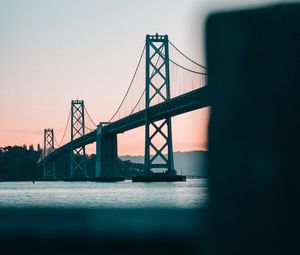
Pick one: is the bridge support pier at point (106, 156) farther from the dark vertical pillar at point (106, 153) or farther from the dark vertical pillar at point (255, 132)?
the dark vertical pillar at point (255, 132)

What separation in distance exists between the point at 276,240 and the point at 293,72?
0.92 feet

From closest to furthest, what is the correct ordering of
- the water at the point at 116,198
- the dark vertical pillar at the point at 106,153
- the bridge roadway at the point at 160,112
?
the water at the point at 116,198 < the bridge roadway at the point at 160,112 < the dark vertical pillar at the point at 106,153

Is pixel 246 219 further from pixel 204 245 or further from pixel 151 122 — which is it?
pixel 151 122

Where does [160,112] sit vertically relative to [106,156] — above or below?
above

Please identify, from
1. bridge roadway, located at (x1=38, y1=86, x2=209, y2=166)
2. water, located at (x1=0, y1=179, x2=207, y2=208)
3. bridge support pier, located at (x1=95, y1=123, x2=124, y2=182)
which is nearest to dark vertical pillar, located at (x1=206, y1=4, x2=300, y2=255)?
water, located at (x1=0, y1=179, x2=207, y2=208)

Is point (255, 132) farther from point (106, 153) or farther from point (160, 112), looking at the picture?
point (106, 153)

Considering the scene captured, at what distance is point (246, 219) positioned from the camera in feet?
3.61

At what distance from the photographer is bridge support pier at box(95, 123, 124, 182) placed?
49.6m

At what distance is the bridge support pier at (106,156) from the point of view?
49.6 m

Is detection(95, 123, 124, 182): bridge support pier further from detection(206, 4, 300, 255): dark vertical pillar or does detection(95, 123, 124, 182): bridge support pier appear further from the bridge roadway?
detection(206, 4, 300, 255): dark vertical pillar

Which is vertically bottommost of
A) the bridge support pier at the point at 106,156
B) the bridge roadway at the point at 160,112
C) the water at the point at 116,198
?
the water at the point at 116,198

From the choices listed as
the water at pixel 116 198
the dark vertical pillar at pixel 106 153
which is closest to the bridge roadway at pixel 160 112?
the dark vertical pillar at pixel 106 153

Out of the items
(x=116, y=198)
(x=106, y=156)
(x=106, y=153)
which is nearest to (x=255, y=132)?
(x=116, y=198)

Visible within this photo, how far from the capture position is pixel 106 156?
52562 millimetres
